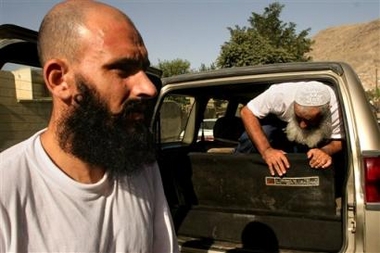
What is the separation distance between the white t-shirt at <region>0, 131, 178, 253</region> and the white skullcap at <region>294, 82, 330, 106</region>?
2.13 m

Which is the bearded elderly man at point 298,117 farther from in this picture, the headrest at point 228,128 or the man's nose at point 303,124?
the headrest at point 228,128

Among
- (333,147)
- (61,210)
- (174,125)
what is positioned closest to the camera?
(61,210)

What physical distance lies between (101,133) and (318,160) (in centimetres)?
175

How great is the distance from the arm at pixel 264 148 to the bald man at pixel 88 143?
155 centimetres

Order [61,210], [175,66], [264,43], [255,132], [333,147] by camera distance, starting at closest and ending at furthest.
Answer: [61,210] < [333,147] < [255,132] < [264,43] < [175,66]

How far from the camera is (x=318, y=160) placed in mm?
2744

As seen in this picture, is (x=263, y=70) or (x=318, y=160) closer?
(x=318, y=160)

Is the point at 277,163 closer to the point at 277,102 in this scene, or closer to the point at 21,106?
the point at 277,102

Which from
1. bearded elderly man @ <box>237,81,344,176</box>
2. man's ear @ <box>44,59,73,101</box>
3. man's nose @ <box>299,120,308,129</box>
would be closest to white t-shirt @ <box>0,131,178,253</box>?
man's ear @ <box>44,59,73,101</box>

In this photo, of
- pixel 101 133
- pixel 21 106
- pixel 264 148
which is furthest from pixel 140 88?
pixel 264 148

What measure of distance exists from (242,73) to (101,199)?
1.91 meters

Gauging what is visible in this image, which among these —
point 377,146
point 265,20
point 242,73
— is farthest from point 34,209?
point 265,20

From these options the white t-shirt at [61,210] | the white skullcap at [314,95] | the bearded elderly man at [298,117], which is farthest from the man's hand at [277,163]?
the white t-shirt at [61,210]

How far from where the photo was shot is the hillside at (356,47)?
8225cm
